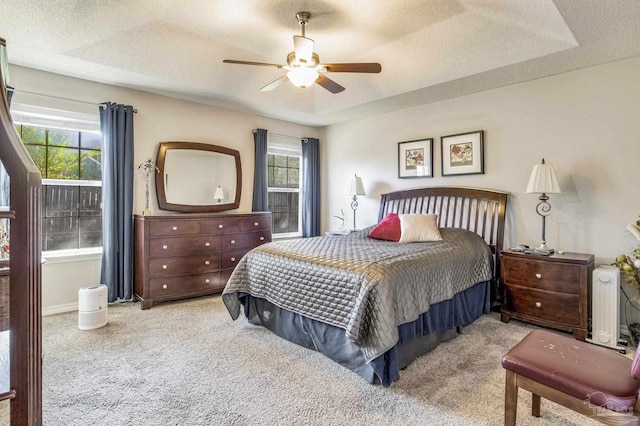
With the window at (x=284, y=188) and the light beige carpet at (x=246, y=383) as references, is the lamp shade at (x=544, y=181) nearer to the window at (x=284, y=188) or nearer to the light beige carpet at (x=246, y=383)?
the light beige carpet at (x=246, y=383)

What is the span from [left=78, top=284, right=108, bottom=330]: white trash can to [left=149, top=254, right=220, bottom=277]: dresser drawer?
62 cm

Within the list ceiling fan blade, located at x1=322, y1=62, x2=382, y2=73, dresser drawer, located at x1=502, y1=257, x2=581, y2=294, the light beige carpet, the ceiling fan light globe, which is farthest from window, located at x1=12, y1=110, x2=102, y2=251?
dresser drawer, located at x1=502, y1=257, x2=581, y2=294

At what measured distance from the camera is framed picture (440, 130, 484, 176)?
412 centimetres

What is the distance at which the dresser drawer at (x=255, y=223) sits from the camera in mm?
4570

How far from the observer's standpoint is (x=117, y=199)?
12.9 feet

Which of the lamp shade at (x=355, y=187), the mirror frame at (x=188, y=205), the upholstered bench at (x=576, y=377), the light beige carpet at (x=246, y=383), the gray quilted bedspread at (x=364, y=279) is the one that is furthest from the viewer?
the lamp shade at (x=355, y=187)

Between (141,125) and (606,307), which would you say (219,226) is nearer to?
(141,125)

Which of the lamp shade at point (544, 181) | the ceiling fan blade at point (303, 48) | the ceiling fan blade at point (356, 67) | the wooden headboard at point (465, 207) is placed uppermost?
the ceiling fan blade at point (303, 48)

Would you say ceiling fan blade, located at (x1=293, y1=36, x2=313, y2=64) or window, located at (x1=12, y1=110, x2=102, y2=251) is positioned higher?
ceiling fan blade, located at (x1=293, y1=36, x2=313, y2=64)

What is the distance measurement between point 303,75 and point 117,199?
2710mm

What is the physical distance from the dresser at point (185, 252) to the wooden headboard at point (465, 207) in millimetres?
2333

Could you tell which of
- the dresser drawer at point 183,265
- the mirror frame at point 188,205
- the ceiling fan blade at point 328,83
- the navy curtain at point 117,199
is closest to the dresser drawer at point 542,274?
the ceiling fan blade at point 328,83

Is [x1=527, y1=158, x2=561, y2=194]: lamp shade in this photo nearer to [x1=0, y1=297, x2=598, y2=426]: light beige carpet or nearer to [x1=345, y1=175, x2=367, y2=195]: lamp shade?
[x1=0, y1=297, x2=598, y2=426]: light beige carpet

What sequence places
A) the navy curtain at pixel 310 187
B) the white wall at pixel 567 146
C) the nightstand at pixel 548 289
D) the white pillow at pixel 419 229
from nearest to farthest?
the nightstand at pixel 548 289
the white wall at pixel 567 146
the white pillow at pixel 419 229
the navy curtain at pixel 310 187
